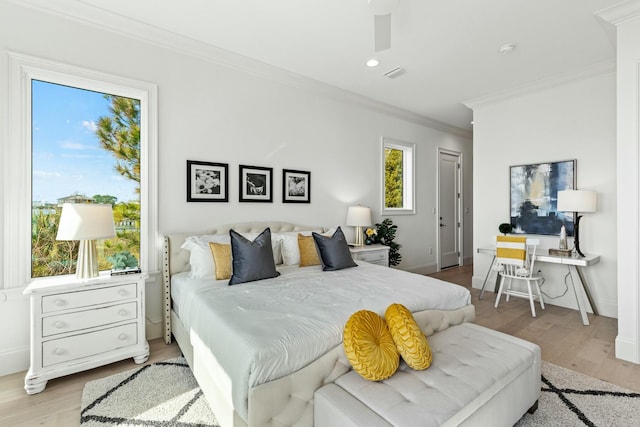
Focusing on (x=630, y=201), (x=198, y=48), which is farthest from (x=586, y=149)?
(x=198, y=48)

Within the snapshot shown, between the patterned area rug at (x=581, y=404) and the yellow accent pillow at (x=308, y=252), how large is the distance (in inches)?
80.8

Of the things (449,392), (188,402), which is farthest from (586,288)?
(188,402)

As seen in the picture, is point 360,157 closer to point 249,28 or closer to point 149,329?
point 249,28

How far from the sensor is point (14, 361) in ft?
7.50

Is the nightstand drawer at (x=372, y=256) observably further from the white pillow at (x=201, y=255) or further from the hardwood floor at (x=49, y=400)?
the hardwood floor at (x=49, y=400)

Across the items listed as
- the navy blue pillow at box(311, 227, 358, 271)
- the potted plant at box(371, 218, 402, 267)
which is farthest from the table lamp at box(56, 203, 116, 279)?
the potted plant at box(371, 218, 402, 267)

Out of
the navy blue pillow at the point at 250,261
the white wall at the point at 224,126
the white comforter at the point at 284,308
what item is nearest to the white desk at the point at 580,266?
the white comforter at the point at 284,308

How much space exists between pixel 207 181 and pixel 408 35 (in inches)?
98.5

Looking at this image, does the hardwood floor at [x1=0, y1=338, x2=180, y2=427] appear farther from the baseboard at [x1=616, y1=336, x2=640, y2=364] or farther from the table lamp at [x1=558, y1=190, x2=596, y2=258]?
the table lamp at [x1=558, y1=190, x2=596, y2=258]

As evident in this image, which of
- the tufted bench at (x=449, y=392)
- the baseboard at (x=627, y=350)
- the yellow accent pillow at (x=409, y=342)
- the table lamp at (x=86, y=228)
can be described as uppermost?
the table lamp at (x=86, y=228)

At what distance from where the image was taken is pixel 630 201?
97.5 inches

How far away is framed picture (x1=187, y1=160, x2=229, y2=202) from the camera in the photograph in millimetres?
3078

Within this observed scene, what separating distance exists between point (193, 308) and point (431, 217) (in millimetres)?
4732

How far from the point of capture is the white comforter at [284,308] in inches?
56.0
